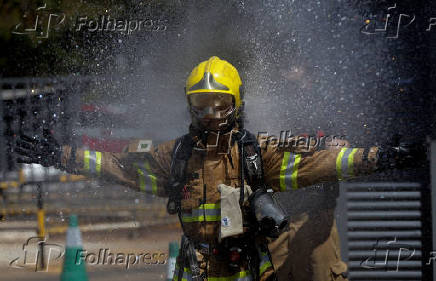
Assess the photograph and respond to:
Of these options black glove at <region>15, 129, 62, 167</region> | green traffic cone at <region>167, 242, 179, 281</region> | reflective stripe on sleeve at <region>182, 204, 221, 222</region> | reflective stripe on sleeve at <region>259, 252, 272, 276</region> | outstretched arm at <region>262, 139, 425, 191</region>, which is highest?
outstretched arm at <region>262, 139, 425, 191</region>

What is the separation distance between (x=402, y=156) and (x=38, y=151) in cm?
221

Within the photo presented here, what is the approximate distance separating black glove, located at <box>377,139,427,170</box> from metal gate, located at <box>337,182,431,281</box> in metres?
2.02

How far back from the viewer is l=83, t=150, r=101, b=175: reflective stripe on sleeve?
3.86 metres

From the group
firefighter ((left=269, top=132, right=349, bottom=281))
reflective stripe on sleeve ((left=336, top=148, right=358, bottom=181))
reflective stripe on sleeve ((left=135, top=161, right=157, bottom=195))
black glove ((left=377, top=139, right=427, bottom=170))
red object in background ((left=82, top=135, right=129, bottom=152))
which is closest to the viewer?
black glove ((left=377, top=139, right=427, bottom=170))

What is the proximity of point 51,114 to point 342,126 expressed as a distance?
14.1 ft

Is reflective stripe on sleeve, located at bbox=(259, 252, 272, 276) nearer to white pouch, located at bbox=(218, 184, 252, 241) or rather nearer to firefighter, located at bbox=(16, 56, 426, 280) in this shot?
firefighter, located at bbox=(16, 56, 426, 280)

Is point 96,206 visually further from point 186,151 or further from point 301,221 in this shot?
point 186,151

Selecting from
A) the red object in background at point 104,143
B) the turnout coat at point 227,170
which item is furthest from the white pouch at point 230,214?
the red object in background at point 104,143

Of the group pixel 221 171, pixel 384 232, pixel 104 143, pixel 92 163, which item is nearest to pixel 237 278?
pixel 221 171

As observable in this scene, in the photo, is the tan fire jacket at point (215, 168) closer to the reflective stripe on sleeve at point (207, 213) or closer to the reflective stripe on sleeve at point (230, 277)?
the reflective stripe on sleeve at point (207, 213)

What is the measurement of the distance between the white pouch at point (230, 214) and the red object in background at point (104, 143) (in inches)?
102

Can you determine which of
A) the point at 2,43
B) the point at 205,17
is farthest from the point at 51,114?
the point at 205,17

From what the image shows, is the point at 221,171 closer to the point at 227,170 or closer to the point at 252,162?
the point at 227,170

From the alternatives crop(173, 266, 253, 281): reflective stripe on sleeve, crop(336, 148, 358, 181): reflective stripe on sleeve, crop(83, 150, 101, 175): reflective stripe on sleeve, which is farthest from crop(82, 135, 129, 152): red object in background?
crop(336, 148, 358, 181): reflective stripe on sleeve
